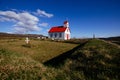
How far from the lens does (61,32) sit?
61.1 metres

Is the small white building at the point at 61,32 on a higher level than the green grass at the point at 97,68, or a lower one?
higher

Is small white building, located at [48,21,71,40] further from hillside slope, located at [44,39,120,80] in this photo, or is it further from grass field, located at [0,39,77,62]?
hillside slope, located at [44,39,120,80]

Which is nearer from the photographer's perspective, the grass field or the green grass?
the green grass

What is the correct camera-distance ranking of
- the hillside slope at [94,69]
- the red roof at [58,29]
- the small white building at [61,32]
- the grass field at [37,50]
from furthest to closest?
the red roof at [58,29] → the small white building at [61,32] → the grass field at [37,50] → the hillside slope at [94,69]

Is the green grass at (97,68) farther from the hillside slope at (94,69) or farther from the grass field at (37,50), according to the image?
the grass field at (37,50)

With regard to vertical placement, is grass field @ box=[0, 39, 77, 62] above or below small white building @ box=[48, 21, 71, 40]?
below

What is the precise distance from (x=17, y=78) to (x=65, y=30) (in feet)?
177

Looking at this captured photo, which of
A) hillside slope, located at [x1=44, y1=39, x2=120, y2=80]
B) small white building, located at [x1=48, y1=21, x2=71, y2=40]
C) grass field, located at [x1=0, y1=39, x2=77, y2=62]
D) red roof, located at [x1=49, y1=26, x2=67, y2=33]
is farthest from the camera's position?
red roof, located at [x1=49, y1=26, x2=67, y2=33]

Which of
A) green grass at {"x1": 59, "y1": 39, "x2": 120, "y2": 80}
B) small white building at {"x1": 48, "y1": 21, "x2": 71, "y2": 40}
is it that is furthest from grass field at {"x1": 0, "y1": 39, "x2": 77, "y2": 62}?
small white building at {"x1": 48, "y1": 21, "x2": 71, "y2": 40}

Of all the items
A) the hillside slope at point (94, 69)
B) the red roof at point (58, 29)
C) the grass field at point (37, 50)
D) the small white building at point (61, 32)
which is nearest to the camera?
the hillside slope at point (94, 69)

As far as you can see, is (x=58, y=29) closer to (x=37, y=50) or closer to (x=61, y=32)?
(x=61, y=32)

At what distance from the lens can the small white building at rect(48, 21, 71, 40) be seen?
2390 inches

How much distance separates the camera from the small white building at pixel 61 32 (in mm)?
60700

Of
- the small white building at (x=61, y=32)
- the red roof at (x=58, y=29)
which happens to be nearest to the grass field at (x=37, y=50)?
the small white building at (x=61, y=32)
